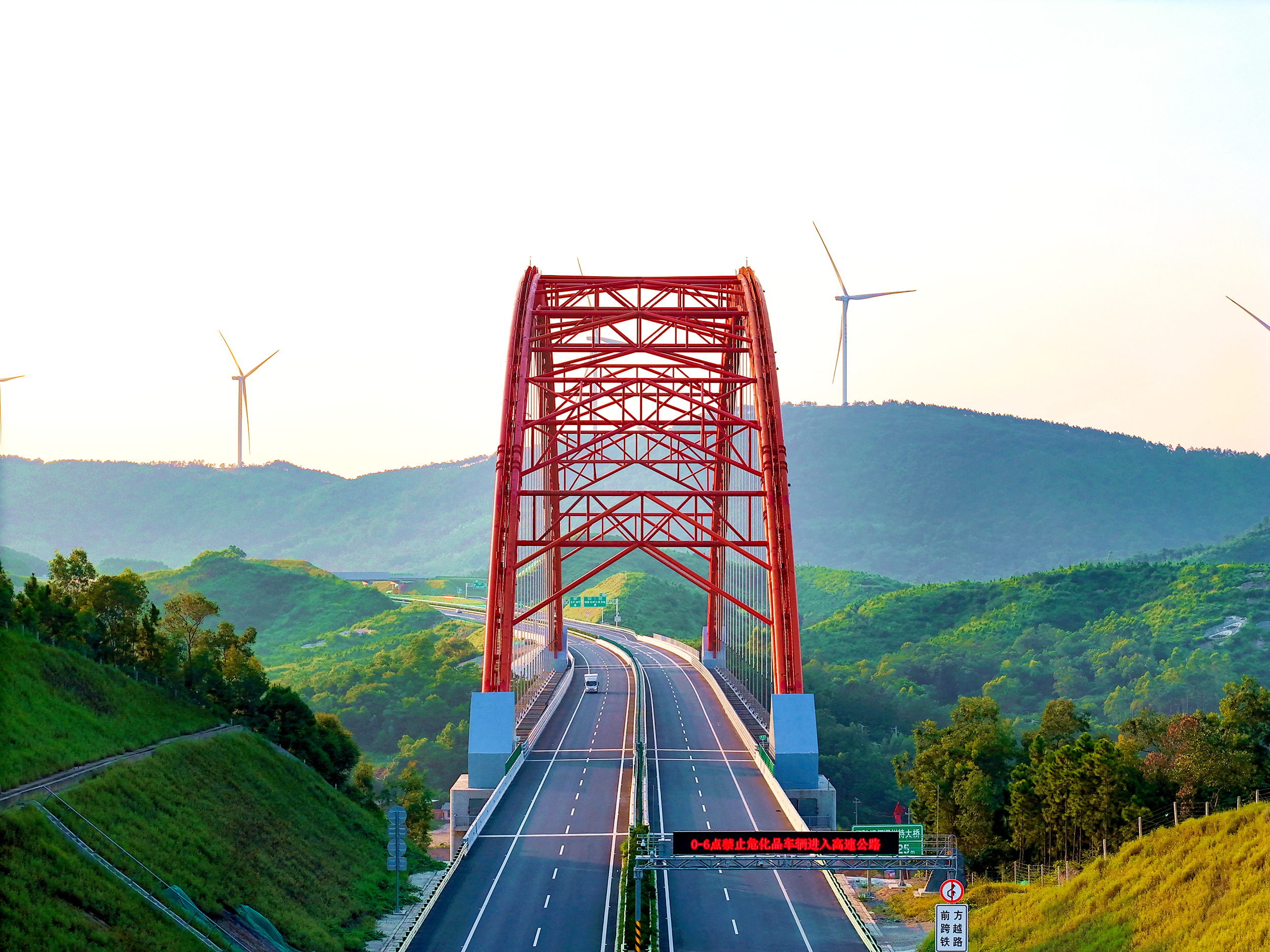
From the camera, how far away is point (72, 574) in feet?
196

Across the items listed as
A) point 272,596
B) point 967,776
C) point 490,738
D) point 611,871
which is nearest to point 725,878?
point 611,871

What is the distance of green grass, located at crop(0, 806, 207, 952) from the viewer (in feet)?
88.7

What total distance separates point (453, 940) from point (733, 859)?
27.8 ft

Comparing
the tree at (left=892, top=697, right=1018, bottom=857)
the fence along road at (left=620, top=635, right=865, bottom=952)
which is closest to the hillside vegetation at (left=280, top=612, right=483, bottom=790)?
the fence along road at (left=620, top=635, right=865, bottom=952)

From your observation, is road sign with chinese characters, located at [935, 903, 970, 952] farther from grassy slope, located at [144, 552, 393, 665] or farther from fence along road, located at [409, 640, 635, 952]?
grassy slope, located at [144, 552, 393, 665]

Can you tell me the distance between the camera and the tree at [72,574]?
5772cm

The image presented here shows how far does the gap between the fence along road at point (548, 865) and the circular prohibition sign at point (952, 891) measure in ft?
31.2

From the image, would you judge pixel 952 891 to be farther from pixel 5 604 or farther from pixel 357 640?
pixel 357 640

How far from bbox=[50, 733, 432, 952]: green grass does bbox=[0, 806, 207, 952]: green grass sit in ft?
7.79

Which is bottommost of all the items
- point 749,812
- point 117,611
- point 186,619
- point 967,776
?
point 967,776

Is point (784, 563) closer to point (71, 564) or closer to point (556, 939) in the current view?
point (556, 939)

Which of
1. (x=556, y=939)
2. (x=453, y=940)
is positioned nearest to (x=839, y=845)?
(x=556, y=939)

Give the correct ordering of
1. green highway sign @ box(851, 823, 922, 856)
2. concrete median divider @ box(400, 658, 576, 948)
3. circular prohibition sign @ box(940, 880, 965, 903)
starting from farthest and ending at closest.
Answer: concrete median divider @ box(400, 658, 576, 948), green highway sign @ box(851, 823, 922, 856), circular prohibition sign @ box(940, 880, 965, 903)

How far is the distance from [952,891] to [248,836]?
24.2 meters
